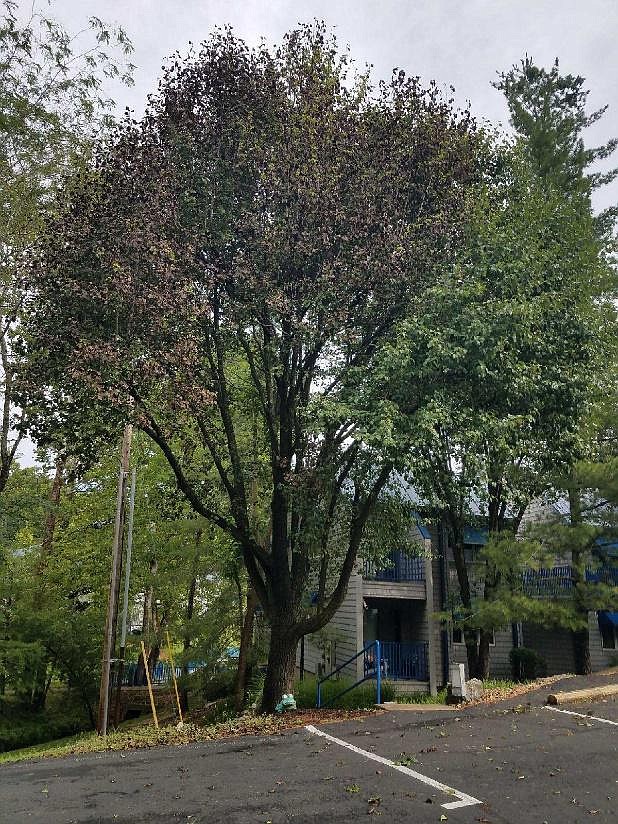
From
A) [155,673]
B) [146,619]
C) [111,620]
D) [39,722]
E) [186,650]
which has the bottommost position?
[39,722]

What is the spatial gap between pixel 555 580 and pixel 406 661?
4.94 m

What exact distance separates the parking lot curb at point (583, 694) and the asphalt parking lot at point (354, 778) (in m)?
1.60

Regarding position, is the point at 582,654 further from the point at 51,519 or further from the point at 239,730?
the point at 51,519

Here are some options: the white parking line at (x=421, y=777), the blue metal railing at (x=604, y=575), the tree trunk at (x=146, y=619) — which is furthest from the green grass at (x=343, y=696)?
the blue metal railing at (x=604, y=575)

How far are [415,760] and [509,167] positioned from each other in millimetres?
11526

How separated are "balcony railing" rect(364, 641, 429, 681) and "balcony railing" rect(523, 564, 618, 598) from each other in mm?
3625

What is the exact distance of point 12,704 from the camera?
23047 mm

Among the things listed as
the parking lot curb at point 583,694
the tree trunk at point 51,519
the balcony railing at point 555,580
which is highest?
the tree trunk at point 51,519

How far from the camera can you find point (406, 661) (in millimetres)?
18688

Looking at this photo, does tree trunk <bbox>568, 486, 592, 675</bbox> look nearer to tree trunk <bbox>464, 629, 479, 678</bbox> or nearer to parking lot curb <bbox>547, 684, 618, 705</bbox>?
tree trunk <bbox>464, 629, 479, 678</bbox>

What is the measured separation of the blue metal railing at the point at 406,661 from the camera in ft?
60.2

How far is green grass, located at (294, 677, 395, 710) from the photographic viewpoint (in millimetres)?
16078

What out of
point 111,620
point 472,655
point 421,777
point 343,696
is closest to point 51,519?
point 111,620

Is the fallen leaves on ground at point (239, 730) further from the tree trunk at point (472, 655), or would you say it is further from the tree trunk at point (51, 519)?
the tree trunk at point (51, 519)
